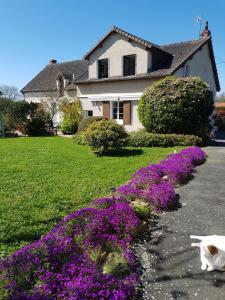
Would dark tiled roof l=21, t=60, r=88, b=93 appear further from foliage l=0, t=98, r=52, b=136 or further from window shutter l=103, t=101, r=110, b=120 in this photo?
window shutter l=103, t=101, r=110, b=120

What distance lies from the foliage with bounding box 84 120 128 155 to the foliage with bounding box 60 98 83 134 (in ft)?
44.1

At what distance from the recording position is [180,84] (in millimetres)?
17609

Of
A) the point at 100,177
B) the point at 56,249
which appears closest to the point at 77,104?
the point at 100,177

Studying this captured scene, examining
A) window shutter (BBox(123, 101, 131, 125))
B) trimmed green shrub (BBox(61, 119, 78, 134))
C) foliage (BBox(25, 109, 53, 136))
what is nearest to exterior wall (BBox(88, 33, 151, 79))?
window shutter (BBox(123, 101, 131, 125))

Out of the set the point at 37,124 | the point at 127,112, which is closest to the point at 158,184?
the point at 127,112

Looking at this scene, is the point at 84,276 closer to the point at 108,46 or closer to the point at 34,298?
the point at 34,298

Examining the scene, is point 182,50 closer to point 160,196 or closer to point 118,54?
point 118,54

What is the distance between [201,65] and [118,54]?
799 cm

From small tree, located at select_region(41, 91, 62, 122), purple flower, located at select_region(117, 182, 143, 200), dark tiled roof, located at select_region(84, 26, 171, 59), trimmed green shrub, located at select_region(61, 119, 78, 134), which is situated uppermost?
dark tiled roof, located at select_region(84, 26, 171, 59)

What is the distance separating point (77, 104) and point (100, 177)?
18.8 meters

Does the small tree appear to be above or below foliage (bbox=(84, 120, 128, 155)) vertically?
above

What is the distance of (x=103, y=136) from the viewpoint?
42.5ft

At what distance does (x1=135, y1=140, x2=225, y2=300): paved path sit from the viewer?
3.64 m

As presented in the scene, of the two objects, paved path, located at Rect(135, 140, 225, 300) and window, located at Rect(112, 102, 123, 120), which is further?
window, located at Rect(112, 102, 123, 120)
